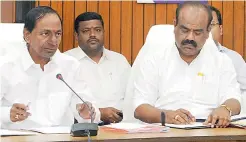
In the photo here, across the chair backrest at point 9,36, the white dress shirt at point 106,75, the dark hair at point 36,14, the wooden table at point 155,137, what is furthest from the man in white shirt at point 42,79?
the white dress shirt at point 106,75

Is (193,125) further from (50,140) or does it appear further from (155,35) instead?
(155,35)

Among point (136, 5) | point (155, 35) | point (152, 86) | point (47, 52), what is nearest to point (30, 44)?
point (47, 52)

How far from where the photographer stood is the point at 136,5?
174 inches

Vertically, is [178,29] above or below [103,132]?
above

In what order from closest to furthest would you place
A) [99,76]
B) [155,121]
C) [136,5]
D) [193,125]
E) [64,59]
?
[193,125] → [155,121] → [64,59] → [99,76] → [136,5]

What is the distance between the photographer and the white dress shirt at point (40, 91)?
110 inches

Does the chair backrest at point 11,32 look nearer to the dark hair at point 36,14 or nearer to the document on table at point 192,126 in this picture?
the dark hair at point 36,14

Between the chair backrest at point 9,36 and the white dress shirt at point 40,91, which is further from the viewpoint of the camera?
the chair backrest at point 9,36

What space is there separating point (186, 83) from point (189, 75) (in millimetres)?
62

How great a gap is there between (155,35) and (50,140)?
1.82 meters

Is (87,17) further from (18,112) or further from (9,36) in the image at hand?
(18,112)

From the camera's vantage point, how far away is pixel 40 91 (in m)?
2.88

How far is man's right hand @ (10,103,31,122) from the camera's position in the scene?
2.35 metres

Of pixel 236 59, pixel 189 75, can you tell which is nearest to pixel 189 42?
pixel 189 75
